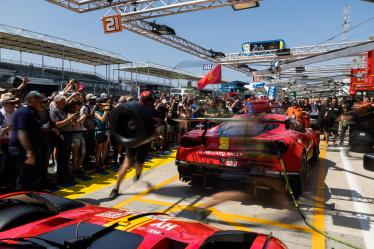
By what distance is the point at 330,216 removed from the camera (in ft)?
15.5

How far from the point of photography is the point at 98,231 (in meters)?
2.29

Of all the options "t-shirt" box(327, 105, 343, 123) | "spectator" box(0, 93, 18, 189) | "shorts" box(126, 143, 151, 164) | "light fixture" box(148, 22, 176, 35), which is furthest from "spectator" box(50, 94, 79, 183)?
"light fixture" box(148, 22, 176, 35)

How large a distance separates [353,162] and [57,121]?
24.9 ft

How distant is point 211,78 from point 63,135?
346 centimetres

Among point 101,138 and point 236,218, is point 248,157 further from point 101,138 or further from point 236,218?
point 101,138

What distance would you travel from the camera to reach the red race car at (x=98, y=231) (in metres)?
2.15

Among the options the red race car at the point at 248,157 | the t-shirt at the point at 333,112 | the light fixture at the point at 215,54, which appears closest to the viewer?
the red race car at the point at 248,157

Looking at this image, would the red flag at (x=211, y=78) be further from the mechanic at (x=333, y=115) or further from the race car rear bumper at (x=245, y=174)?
the mechanic at (x=333, y=115)

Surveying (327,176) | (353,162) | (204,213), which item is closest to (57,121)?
(204,213)

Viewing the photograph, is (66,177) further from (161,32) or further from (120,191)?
(161,32)

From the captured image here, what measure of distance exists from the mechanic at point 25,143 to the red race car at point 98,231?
5.09 ft

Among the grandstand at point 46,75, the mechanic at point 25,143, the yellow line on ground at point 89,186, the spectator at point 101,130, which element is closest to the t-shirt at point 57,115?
the spectator at point 101,130

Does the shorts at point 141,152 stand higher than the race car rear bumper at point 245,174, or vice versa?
the shorts at point 141,152

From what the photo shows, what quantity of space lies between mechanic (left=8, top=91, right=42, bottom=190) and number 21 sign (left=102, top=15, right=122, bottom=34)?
921 cm
